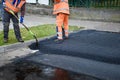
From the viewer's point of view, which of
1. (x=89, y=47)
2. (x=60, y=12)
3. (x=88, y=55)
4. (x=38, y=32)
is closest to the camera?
(x=88, y=55)

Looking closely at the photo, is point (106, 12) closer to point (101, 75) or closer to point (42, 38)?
point (42, 38)

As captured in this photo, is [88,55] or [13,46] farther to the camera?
[13,46]

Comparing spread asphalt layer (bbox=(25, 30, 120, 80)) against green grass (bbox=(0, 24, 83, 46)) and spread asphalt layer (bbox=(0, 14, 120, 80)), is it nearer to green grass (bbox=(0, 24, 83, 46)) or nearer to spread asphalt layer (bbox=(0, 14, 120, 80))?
spread asphalt layer (bbox=(0, 14, 120, 80))

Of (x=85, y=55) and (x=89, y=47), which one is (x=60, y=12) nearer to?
(x=89, y=47)

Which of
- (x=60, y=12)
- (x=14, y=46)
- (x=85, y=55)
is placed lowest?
(x=85, y=55)

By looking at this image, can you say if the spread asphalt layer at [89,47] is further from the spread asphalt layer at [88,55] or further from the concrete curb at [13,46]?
the concrete curb at [13,46]

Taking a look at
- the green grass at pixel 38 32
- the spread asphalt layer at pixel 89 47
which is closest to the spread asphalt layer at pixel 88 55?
the spread asphalt layer at pixel 89 47

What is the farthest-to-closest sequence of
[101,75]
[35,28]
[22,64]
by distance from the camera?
[35,28], [22,64], [101,75]

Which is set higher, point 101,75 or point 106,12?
point 106,12

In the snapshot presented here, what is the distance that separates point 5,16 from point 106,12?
602 cm

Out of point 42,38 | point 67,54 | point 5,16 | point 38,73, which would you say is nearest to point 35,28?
point 42,38

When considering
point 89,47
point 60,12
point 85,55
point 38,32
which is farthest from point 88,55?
point 38,32

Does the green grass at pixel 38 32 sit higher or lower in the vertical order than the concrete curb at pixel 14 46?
higher

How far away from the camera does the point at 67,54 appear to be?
7.53 meters
